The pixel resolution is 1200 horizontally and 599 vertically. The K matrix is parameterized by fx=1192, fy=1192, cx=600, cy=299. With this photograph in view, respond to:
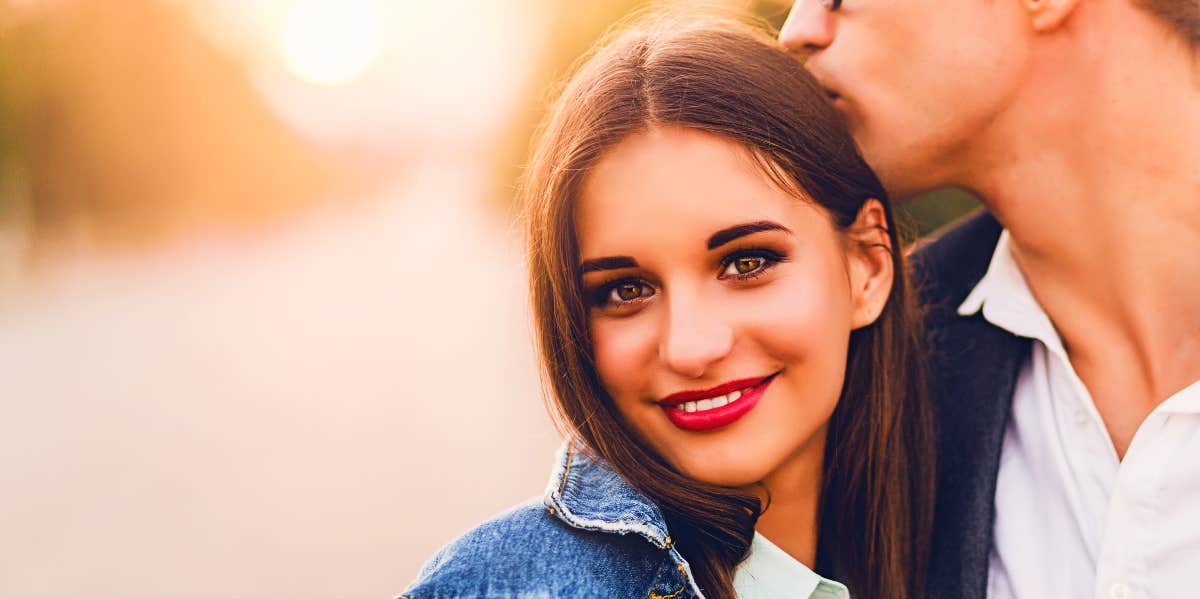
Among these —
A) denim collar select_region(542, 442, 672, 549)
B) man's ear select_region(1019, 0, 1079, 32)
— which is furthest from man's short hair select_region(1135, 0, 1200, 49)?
denim collar select_region(542, 442, 672, 549)

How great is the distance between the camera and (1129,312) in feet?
9.76

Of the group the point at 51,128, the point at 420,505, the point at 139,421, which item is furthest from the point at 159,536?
the point at 51,128

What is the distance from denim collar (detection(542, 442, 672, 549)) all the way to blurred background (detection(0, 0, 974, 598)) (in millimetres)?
762

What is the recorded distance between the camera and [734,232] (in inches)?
101

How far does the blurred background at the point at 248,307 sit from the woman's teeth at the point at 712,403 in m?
0.78

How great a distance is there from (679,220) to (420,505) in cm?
474

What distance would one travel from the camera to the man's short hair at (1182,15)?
290 centimetres

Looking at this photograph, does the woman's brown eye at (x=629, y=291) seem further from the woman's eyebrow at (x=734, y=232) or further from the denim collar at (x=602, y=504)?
the denim collar at (x=602, y=504)

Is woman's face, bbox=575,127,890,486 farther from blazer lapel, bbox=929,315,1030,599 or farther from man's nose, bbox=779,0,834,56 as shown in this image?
man's nose, bbox=779,0,834,56

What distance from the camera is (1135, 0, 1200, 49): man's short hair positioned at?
9.50ft

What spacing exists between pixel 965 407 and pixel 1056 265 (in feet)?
1.47

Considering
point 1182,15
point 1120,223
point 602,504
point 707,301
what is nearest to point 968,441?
point 1120,223

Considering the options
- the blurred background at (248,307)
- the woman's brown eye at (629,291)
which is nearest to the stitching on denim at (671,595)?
the woman's brown eye at (629,291)

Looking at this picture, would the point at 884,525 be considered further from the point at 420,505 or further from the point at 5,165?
the point at 5,165
